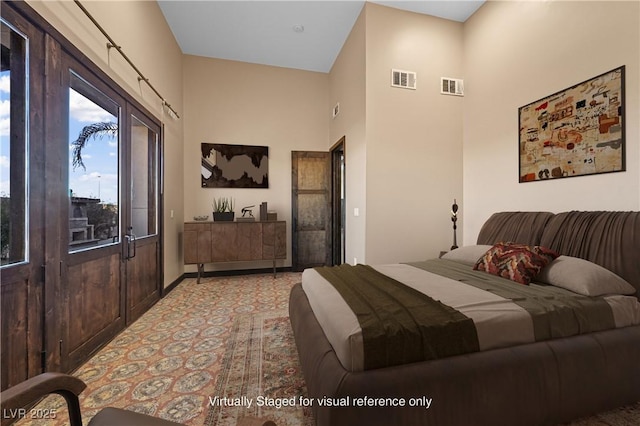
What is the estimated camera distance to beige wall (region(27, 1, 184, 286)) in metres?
1.88

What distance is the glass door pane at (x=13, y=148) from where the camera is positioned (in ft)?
4.66

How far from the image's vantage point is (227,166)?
4559mm

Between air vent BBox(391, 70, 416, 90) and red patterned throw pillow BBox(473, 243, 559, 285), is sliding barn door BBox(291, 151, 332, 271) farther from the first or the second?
red patterned throw pillow BBox(473, 243, 559, 285)

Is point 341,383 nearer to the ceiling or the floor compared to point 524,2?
nearer to the floor

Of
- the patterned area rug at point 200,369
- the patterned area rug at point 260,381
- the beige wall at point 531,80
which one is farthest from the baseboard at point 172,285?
the beige wall at point 531,80

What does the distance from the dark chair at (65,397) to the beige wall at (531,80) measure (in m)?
3.30

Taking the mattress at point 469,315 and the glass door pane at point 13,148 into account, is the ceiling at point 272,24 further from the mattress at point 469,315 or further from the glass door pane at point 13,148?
the mattress at point 469,315

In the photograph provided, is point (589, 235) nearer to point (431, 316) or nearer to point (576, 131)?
point (576, 131)

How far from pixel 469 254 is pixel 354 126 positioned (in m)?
2.26

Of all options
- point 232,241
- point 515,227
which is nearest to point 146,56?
point 232,241

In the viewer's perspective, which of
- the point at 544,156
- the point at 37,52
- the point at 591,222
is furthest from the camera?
the point at 544,156

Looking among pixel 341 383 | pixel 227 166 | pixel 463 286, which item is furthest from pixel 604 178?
pixel 227 166

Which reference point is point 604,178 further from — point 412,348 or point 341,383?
point 341,383

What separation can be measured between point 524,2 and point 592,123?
5.28ft
